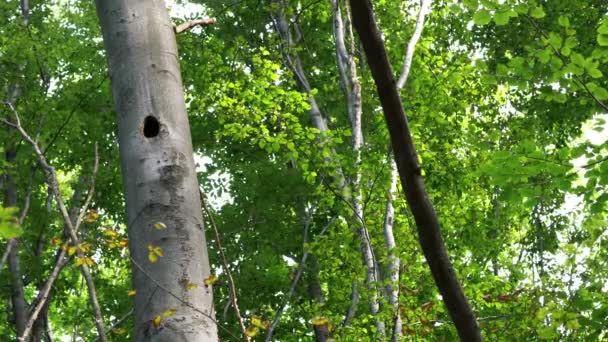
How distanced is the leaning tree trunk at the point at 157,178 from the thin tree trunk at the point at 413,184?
774 millimetres

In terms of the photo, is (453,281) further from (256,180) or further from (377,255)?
(256,180)

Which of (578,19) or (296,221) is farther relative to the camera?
(296,221)

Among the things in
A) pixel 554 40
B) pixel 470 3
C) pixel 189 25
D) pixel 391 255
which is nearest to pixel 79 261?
pixel 189 25

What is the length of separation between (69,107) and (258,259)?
374 centimetres

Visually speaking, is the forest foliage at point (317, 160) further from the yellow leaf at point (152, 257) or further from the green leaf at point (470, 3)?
the yellow leaf at point (152, 257)

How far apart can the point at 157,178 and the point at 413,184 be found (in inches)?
35.1

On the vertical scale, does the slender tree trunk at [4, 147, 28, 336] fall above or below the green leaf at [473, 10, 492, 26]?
above

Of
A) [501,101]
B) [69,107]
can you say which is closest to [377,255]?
[501,101]

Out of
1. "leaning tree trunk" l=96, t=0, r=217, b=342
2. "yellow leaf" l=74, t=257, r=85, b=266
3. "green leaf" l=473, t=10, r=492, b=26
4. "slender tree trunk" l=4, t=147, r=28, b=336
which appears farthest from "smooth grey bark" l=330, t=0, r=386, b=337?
"slender tree trunk" l=4, t=147, r=28, b=336

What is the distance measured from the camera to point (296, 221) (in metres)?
13.5

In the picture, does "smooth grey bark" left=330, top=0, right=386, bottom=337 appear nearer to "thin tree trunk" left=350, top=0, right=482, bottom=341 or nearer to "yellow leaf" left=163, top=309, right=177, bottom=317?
"yellow leaf" left=163, top=309, right=177, bottom=317

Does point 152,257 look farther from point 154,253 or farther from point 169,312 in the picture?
point 169,312

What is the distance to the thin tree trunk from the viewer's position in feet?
6.02

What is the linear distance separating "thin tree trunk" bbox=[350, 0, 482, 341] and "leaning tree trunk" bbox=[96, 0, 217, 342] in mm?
774
